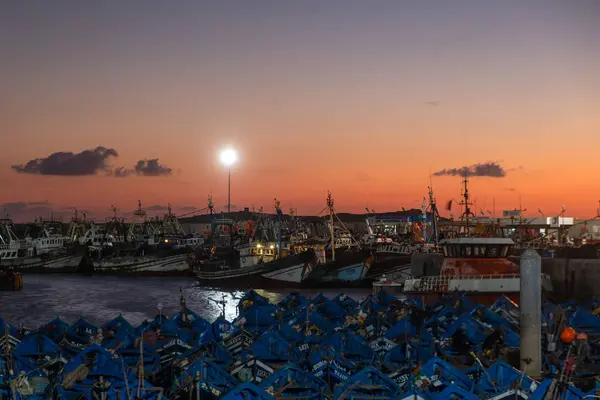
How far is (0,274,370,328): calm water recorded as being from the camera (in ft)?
187

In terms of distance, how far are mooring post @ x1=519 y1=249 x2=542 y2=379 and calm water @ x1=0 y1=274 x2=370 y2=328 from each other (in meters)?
36.6

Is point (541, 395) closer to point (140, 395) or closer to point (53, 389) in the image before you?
point (140, 395)

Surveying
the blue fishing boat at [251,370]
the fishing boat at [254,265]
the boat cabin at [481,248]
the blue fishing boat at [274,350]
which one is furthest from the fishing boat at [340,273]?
the blue fishing boat at [251,370]

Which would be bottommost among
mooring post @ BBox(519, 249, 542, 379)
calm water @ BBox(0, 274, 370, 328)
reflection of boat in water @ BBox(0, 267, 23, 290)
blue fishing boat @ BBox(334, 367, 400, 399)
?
calm water @ BBox(0, 274, 370, 328)

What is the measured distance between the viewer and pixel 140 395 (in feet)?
53.8

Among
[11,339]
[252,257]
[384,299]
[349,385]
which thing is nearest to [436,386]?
[349,385]

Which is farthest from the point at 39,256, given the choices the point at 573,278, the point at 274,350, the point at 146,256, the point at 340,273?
the point at 274,350

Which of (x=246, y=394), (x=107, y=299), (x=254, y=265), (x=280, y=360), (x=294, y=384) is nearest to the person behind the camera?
(x=246, y=394)

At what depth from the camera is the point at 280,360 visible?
71.1 feet

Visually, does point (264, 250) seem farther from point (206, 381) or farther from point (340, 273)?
point (206, 381)

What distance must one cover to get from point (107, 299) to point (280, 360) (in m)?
52.6

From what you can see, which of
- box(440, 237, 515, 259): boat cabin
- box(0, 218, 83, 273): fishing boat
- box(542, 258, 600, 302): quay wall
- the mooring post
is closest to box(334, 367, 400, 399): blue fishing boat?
the mooring post

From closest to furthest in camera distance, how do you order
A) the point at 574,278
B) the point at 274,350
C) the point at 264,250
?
1. the point at 274,350
2. the point at 574,278
3. the point at 264,250

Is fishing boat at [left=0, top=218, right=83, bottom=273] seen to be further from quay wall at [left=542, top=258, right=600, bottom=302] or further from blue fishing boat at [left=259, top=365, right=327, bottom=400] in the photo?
blue fishing boat at [left=259, top=365, right=327, bottom=400]
